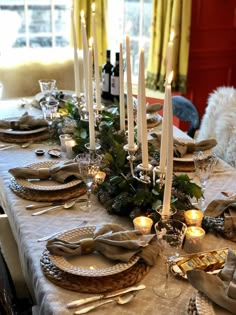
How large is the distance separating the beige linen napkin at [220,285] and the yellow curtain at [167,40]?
9.10ft

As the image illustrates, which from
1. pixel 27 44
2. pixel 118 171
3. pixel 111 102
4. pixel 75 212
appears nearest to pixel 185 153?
pixel 118 171

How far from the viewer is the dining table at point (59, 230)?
3.44 ft

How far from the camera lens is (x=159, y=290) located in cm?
110

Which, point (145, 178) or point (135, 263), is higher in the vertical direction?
point (145, 178)

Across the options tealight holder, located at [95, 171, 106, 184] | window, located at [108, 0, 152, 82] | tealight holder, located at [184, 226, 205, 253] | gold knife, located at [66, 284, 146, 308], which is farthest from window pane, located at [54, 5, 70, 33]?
gold knife, located at [66, 284, 146, 308]

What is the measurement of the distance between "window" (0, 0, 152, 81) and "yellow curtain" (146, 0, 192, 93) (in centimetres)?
15

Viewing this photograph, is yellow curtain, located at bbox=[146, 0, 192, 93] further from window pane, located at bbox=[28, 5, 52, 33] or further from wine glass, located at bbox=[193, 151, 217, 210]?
wine glass, located at bbox=[193, 151, 217, 210]

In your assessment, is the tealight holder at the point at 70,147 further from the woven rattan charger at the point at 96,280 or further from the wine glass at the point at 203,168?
the woven rattan charger at the point at 96,280

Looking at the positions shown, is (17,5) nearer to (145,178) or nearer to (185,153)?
(185,153)

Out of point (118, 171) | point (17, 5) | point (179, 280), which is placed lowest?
point (179, 280)

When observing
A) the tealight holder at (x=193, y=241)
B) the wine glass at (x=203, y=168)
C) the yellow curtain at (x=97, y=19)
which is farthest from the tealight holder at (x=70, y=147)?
the yellow curtain at (x=97, y=19)

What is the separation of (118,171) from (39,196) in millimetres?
263

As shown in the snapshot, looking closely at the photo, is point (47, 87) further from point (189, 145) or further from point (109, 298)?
point (109, 298)

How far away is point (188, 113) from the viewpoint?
2.49 metres
